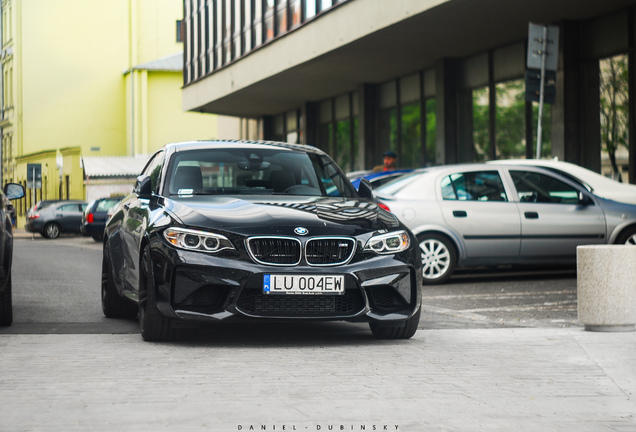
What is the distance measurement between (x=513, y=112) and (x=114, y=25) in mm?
43599

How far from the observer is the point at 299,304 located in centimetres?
678

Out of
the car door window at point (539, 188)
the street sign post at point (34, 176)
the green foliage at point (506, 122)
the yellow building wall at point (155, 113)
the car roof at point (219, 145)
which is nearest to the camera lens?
the car roof at point (219, 145)

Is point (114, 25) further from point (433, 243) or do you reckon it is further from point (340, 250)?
point (340, 250)

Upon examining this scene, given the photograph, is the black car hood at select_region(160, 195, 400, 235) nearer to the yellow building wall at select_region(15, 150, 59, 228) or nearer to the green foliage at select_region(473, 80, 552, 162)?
the green foliage at select_region(473, 80, 552, 162)

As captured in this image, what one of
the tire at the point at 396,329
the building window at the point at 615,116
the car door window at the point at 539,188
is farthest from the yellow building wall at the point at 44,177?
the tire at the point at 396,329

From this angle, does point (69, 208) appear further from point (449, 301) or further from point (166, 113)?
point (449, 301)

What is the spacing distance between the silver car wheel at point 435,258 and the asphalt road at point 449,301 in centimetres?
18

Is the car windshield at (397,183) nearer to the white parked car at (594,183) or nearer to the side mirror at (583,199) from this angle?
the white parked car at (594,183)

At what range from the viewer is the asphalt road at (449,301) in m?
8.52

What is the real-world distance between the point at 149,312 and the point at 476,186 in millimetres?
6733

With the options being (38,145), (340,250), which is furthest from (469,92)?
(38,145)

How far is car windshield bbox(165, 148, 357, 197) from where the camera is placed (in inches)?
309

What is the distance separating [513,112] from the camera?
21.9 metres

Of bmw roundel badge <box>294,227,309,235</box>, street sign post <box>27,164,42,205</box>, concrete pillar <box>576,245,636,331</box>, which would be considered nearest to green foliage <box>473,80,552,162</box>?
concrete pillar <box>576,245,636,331</box>
